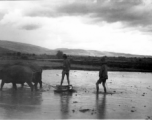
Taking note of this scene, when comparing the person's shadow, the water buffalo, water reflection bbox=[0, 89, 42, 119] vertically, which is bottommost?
the person's shadow

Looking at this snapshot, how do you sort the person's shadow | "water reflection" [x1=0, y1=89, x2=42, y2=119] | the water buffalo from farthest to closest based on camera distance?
the water buffalo
the person's shadow
"water reflection" [x1=0, y1=89, x2=42, y2=119]

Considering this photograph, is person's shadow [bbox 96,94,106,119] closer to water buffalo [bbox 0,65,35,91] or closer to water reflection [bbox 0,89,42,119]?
water reflection [bbox 0,89,42,119]

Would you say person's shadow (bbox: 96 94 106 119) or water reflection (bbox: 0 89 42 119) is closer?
water reflection (bbox: 0 89 42 119)

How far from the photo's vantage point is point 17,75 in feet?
50.4

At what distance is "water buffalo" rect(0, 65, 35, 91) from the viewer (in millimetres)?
15352

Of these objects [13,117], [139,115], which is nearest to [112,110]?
[139,115]

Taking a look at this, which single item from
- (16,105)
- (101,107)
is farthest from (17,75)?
(101,107)

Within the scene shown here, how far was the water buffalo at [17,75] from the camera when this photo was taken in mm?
15352

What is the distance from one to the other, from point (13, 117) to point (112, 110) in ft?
13.1

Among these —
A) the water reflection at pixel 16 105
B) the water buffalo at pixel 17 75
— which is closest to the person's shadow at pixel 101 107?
the water reflection at pixel 16 105

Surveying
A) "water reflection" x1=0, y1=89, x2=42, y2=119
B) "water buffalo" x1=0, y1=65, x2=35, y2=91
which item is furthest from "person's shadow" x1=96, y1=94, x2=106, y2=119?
"water buffalo" x1=0, y1=65, x2=35, y2=91

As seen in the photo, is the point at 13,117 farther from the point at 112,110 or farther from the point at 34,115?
the point at 112,110

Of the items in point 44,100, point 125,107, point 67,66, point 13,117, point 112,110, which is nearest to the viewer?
point 13,117

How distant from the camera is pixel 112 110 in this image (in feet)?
33.4
